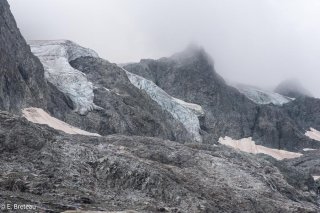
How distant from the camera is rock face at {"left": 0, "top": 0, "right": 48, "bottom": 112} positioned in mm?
145625

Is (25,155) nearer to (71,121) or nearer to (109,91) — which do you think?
(71,121)

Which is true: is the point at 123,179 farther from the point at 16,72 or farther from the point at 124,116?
the point at 124,116

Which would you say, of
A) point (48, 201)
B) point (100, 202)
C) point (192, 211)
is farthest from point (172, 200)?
point (48, 201)

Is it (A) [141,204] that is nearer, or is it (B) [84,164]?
(A) [141,204]

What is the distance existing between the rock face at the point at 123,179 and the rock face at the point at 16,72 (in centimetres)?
7657

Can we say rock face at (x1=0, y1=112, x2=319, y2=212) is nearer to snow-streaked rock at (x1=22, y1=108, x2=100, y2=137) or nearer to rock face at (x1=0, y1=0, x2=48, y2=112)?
snow-streaked rock at (x1=22, y1=108, x2=100, y2=137)

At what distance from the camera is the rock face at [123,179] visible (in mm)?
49406

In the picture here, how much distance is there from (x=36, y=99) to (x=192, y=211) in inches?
4267

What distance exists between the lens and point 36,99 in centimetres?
15488

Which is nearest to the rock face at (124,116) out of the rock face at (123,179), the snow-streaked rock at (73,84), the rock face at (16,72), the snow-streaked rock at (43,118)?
the snow-streaked rock at (73,84)

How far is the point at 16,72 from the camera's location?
15300 cm

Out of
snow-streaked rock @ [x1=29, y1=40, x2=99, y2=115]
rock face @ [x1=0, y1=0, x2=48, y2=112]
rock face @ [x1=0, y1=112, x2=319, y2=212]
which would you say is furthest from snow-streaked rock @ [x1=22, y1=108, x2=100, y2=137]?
rock face @ [x1=0, y1=112, x2=319, y2=212]

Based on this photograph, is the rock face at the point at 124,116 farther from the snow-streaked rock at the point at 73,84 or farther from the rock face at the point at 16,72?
the rock face at the point at 16,72

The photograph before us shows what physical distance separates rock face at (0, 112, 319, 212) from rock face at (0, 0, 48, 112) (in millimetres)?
76565
